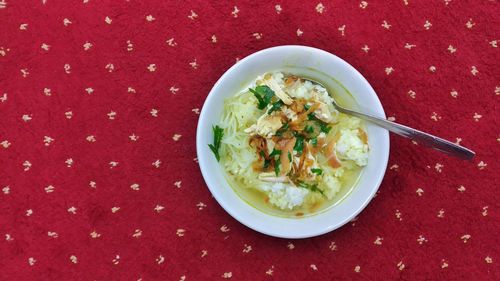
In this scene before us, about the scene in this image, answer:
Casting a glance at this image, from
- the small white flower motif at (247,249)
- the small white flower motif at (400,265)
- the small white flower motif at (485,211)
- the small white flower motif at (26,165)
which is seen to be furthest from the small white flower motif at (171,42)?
the small white flower motif at (485,211)

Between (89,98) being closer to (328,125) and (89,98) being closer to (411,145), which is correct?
(328,125)

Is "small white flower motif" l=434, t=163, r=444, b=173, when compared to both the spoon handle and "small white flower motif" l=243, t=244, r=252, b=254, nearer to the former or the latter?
the spoon handle

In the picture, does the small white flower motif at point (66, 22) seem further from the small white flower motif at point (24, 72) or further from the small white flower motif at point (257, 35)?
the small white flower motif at point (257, 35)

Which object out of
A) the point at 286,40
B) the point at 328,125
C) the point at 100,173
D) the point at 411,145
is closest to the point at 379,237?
the point at 411,145

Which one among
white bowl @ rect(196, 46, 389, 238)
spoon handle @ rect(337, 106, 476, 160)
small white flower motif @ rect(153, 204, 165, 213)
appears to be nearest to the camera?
spoon handle @ rect(337, 106, 476, 160)

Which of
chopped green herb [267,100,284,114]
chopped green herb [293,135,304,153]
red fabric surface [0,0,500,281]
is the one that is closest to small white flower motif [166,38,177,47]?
red fabric surface [0,0,500,281]
